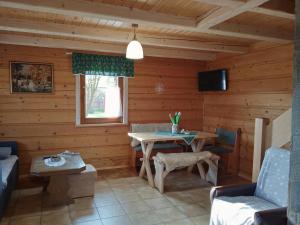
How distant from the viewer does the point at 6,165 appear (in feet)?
10.2

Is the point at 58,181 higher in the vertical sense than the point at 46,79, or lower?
lower

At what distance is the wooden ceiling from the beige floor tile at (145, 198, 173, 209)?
6.75 ft

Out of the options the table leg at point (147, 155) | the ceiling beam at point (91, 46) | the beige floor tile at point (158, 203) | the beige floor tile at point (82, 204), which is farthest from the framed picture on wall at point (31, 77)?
the beige floor tile at point (158, 203)

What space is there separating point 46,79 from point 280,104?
3564mm

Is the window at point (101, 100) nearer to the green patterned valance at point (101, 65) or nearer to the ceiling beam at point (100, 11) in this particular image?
the green patterned valance at point (101, 65)

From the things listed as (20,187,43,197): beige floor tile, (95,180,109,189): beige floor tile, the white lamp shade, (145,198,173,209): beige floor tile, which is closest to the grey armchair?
(145,198,173,209): beige floor tile

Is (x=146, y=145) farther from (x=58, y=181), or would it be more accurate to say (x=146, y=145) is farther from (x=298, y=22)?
(x=298, y=22)

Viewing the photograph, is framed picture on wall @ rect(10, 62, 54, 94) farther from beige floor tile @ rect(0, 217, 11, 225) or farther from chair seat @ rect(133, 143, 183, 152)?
beige floor tile @ rect(0, 217, 11, 225)

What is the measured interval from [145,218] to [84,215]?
0.67m

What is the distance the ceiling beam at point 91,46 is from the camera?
3.60m

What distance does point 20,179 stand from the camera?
3955 mm

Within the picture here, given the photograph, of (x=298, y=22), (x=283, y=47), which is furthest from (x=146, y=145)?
(x=298, y=22)

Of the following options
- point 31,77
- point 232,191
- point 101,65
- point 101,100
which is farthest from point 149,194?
point 31,77

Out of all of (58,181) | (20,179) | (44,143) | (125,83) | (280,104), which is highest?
(125,83)
